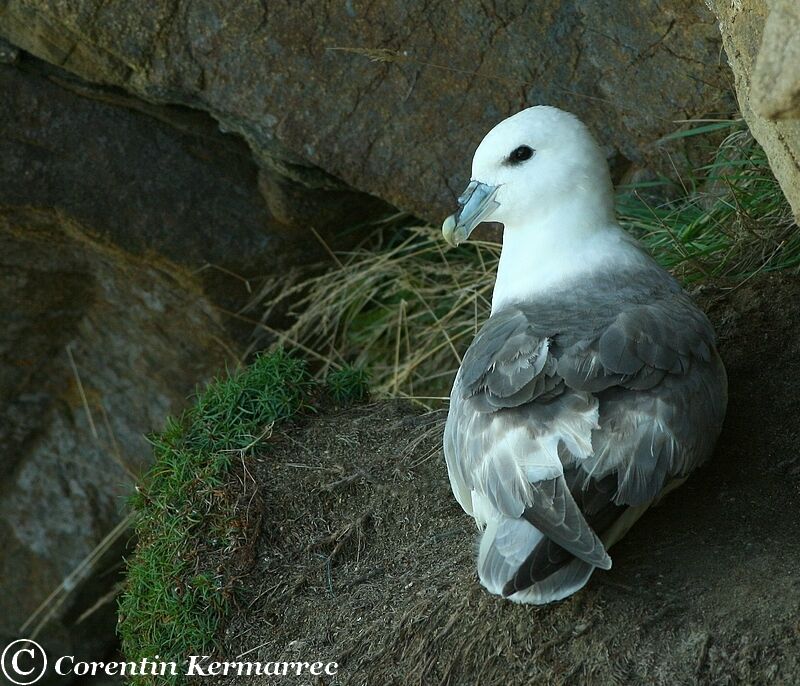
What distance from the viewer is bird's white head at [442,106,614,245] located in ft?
11.6

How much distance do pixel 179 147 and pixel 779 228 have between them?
258 centimetres

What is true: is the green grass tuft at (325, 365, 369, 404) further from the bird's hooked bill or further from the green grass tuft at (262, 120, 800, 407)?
the bird's hooked bill

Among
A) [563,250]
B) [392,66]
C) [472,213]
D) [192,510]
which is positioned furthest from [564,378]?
[392,66]

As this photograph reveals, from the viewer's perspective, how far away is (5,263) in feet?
17.4

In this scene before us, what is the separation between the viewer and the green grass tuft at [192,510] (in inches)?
139

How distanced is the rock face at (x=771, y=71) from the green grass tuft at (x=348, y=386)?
1.77 metres

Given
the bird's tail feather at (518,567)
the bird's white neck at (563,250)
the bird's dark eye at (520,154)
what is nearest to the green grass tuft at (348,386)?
the bird's white neck at (563,250)

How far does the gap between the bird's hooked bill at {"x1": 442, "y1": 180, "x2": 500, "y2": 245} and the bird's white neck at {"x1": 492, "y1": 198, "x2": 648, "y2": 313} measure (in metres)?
0.11

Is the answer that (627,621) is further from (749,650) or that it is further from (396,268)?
(396,268)

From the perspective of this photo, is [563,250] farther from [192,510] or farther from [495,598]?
[192,510]

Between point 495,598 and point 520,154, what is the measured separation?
4.53 feet

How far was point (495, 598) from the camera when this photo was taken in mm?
2949

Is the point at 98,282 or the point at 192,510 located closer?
the point at 192,510

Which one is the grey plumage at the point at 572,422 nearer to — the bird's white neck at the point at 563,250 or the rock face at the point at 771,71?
the bird's white neck at the point at 563,250
